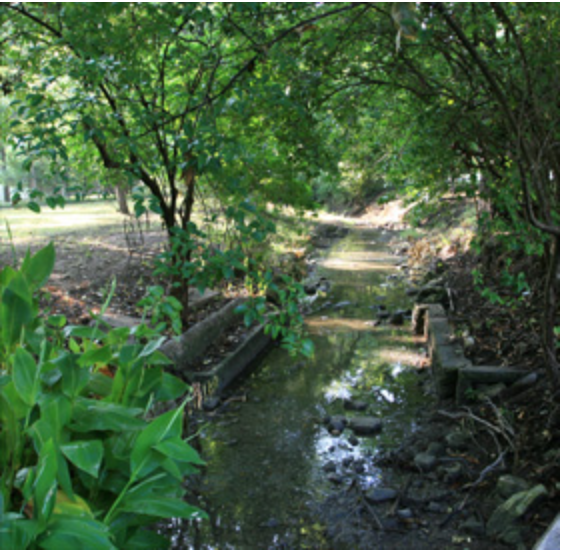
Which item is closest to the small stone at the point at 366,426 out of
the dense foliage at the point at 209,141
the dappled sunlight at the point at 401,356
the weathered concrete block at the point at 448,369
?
the weathered concrete block at the point at 448,369

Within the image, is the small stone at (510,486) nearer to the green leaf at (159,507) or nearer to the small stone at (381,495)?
the small stone at (381,495)

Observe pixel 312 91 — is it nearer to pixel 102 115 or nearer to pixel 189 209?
pixel 102 115

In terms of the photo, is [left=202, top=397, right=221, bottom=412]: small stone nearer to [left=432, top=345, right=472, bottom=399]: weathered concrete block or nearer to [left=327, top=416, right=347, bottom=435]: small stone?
[left=327, top=416, right=347, bottom=435]: small stone

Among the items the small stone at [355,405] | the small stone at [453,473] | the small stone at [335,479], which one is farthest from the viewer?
the small stone at [355,405]

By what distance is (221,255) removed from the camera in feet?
9.18

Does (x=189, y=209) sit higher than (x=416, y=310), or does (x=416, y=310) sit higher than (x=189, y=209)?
(x=189, y=209)

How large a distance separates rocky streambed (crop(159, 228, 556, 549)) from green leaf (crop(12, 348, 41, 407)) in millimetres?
2884

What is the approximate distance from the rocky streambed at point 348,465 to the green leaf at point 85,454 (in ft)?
9.44

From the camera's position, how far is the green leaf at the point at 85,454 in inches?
32.7

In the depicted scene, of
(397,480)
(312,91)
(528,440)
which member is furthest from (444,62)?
(397,480)

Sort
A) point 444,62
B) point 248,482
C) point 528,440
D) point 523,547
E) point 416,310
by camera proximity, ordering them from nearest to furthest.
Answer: point 523,547 < point 528,440 < point 248,482 < point 444,62 < point 416,310

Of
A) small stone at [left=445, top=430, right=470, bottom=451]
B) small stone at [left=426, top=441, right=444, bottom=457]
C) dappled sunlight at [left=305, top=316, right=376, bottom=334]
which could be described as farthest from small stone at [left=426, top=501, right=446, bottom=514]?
dappled sunlight at [left=305, top=316, right=376, bottom=334]

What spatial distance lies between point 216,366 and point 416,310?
3540 millimetres

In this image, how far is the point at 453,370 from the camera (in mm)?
5316
